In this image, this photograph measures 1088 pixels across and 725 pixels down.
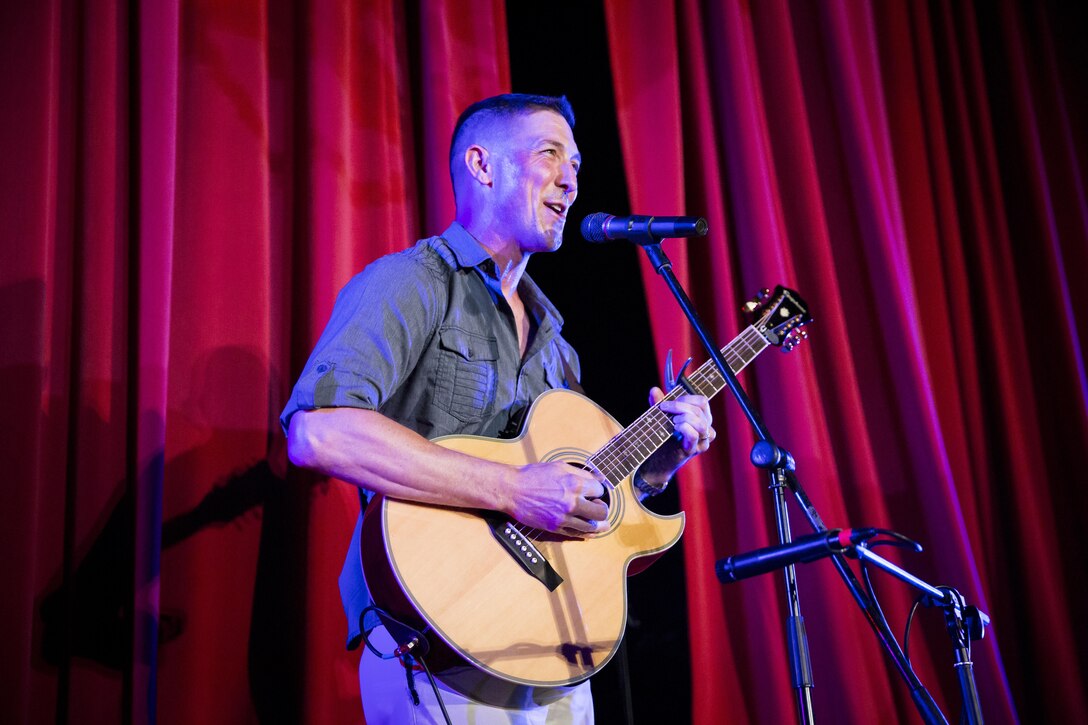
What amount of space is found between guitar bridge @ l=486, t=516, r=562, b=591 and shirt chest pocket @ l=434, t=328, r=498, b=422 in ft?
1.07

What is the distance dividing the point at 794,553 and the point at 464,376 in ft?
3.12

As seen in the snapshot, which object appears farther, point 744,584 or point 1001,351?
point 1001,351

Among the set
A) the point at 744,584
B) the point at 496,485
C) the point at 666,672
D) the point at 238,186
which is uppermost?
the point at 238,186

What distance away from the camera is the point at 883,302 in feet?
11.8

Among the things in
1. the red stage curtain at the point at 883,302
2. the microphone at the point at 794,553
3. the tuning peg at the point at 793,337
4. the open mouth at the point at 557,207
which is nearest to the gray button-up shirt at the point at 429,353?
the open mouth at the point at 557,207

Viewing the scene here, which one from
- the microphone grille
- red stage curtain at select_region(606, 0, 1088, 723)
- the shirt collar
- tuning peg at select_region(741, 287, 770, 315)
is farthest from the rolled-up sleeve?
red stage curtain at select_region(606, 0, 1088, 723)

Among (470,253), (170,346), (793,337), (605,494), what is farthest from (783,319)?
(170,346)

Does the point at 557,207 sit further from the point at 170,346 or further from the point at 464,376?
the point at 170,346

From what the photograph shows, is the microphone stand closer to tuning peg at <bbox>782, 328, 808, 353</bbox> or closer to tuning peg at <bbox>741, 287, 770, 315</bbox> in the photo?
tuning peg at <bbox>741, 287, 770, 315</bbox>

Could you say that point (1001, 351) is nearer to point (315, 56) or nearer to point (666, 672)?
point (666, 672)

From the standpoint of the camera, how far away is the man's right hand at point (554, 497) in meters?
1.96

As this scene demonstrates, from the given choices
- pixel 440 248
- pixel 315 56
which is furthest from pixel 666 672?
pixel 315 56

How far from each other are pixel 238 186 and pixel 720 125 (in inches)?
78.7

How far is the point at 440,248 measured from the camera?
236cm
